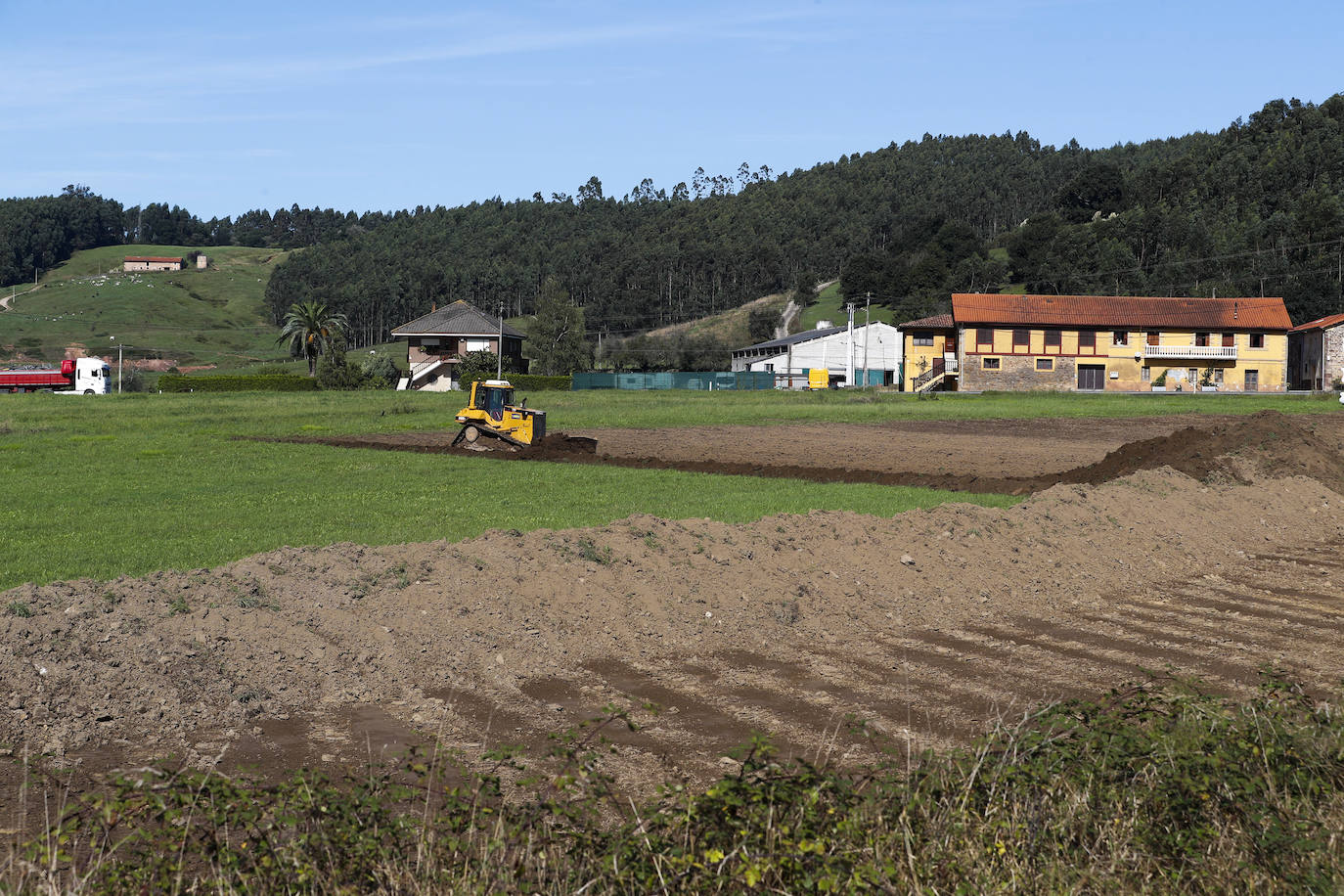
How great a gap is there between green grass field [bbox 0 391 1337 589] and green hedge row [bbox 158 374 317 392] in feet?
127

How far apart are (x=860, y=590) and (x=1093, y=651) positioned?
9.40 ft

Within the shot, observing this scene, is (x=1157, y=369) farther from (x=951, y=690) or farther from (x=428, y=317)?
(x=951, y=690)

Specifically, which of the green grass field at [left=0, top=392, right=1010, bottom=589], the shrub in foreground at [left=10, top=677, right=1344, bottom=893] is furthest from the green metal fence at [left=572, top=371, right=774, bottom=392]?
the shrub in foreground at [left=10, top=677, right=1344, bottom=893]

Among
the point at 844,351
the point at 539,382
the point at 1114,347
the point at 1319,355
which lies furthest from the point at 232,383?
the point at 1319,355

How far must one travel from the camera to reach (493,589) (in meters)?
11.6

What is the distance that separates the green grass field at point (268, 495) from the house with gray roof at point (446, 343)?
211ft

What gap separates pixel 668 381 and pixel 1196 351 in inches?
1808

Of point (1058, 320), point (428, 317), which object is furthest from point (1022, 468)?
point (428, 317)

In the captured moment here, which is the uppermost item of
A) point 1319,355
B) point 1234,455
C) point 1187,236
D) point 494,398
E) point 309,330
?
point 1187,236

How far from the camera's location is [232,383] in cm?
8688

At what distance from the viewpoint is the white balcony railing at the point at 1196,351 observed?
9512 cm

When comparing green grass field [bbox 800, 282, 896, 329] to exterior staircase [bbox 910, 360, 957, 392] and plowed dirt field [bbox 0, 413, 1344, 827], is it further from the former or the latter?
plowed dirt field [bbox 0, 413, 1344, 827]

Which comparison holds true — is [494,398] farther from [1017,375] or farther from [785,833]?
[1017,375]

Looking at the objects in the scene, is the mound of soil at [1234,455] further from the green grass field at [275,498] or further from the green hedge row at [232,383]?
the green hedge row at [232,383]
